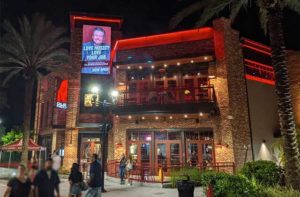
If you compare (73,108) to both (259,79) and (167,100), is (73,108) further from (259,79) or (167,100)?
(259,79)

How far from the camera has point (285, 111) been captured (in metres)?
12.2

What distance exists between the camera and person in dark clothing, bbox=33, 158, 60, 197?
7.87 meters

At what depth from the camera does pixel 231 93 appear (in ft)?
75.2

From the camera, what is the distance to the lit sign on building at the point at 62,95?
27359 mm

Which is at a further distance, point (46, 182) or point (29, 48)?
point (29, 48)

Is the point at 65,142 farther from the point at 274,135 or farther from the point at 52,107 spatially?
the point at 274,135

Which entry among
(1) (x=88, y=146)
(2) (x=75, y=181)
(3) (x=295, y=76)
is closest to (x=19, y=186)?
(2) (x=75, y=181)

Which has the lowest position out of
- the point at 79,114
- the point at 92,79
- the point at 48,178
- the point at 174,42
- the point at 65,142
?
the point at 48,178

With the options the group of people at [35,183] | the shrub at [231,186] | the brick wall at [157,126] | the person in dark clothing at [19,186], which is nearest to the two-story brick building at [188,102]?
the brick wall at [157,126]

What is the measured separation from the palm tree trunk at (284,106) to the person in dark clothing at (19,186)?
9037mm

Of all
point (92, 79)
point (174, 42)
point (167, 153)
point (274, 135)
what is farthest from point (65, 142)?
point (274, 135)

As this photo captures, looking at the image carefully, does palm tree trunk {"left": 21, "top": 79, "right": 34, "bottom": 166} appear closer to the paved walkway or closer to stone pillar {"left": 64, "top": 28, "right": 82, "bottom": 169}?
the paved walkway

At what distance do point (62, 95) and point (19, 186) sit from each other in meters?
21.0

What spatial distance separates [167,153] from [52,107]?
1254 cm
